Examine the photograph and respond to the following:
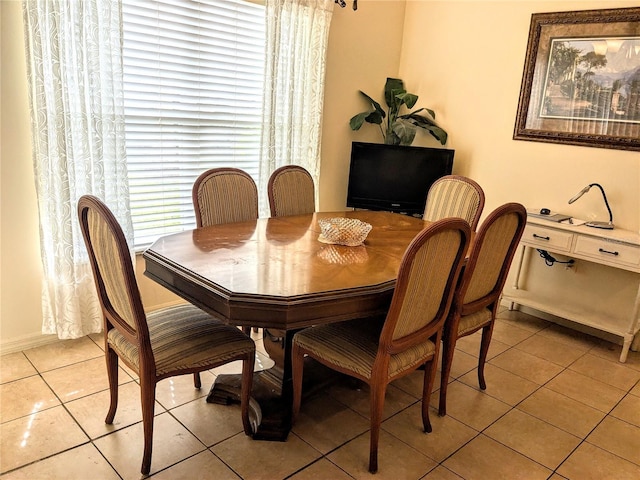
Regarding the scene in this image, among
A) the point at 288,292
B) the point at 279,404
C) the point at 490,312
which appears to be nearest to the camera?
the point at 288,292

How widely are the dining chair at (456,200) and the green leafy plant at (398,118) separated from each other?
0.87 metres

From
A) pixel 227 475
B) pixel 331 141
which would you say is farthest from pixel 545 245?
pixel 227 475

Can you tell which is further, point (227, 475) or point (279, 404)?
point (279, 404)

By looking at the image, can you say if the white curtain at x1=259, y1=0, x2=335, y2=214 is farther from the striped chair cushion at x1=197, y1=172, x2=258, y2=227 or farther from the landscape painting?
the landscape painting

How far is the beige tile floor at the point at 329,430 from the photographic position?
2010mm

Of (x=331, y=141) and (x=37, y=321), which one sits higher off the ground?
(x=331, y=141)

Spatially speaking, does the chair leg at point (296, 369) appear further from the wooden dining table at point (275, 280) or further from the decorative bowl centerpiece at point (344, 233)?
the decorative bowl centerpiece at point (344, 233)

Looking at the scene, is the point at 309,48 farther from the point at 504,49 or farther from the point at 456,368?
the point at 456,368

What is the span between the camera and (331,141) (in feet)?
13.9

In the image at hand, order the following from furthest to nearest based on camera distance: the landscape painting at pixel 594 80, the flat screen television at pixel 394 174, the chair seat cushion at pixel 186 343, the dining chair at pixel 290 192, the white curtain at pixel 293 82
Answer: the flat screen television at pixel 394 174 < the white curtain at pixel 293 82 < the landscape painting at pixel 594 80 < the dining chair at pixel 290 192 < the chair seat cushion at pixel 186 343

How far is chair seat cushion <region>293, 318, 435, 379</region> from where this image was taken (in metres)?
2.01

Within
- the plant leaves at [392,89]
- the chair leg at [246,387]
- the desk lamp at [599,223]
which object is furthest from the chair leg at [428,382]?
the plant leaves at [392,89]

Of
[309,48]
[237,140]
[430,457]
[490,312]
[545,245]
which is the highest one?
[309,48]

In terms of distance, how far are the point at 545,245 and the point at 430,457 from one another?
1938 mm
